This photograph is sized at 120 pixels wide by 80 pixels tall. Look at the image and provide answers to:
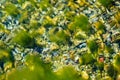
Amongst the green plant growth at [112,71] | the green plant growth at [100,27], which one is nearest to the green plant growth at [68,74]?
the green plant growth at [112,71]

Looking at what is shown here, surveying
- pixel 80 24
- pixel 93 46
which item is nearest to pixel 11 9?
pixel 80 24

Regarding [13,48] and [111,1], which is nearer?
[13,48]

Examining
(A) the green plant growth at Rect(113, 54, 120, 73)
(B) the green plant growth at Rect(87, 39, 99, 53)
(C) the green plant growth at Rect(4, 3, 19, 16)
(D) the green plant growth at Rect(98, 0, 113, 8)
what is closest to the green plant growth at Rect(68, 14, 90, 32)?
(B) the green plant growth at Rect(87, 39, 99, 53)

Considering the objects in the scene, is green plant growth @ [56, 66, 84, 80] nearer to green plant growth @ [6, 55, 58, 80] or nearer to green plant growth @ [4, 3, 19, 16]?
green plant growth @ [6, 55, 58, 80]

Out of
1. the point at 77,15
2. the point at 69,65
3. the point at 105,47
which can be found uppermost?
the point at 77,15

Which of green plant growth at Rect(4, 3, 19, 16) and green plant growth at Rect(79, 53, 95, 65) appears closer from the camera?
green plant growth at Rect(79, 53, 95, 65)

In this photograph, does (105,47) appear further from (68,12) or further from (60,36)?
(68,12)

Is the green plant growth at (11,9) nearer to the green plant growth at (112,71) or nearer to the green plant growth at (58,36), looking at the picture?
the green plant growth at (58,36)

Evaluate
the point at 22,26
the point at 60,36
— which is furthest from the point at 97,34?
the point at 22,26

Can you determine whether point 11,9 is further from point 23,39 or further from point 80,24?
point 80,24
